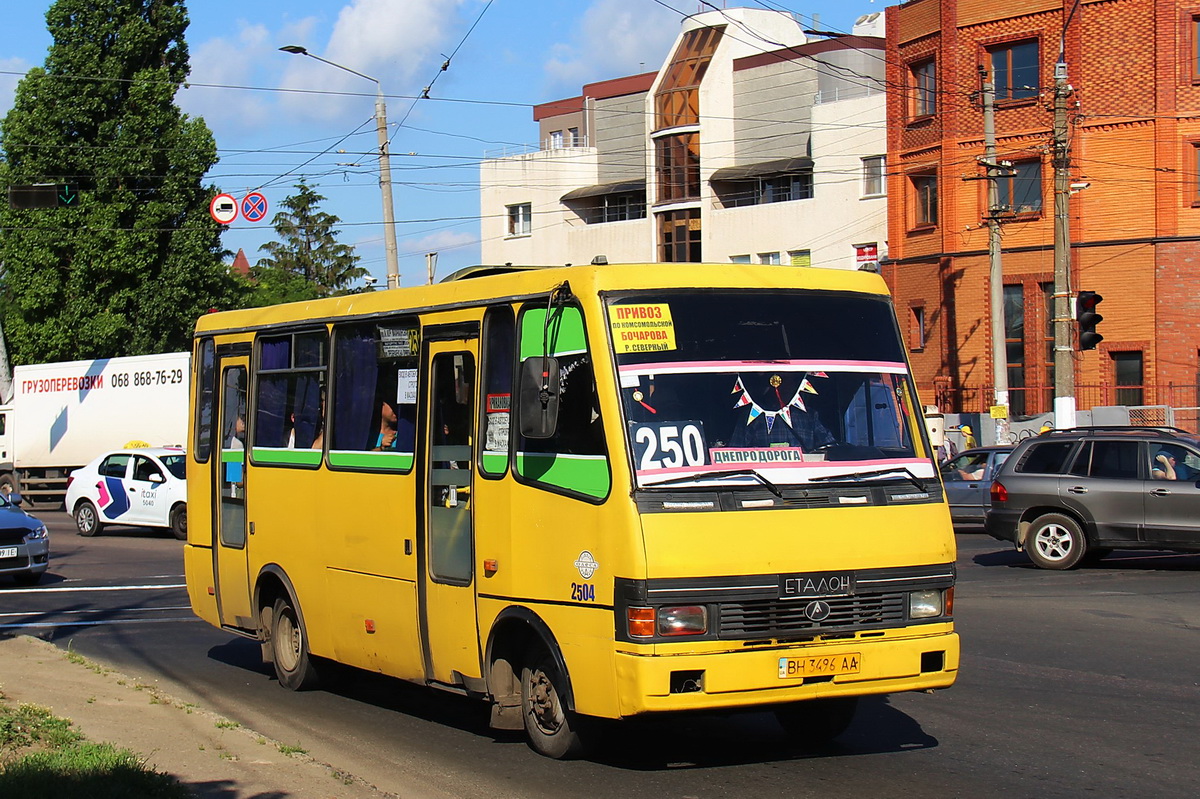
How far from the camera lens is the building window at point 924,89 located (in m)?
42.1

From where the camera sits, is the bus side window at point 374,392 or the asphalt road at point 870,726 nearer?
the asphalt road at point 870,726

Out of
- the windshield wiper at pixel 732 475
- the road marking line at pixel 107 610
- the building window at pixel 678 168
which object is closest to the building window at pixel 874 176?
the building window at pixel 678 168

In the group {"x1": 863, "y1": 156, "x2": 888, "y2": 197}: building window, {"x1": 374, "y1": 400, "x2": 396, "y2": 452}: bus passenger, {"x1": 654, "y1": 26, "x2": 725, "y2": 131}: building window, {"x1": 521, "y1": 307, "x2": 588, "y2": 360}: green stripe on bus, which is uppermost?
{"x1": 654, "y1": 26, "x2": 725, "y2": 131}: building window

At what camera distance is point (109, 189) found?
4575 cm

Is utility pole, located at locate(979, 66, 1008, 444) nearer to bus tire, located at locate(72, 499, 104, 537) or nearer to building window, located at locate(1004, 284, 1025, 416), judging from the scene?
building window, located at locate(1004, 284, 1025, 416)

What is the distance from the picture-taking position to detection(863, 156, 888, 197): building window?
51.1 metres

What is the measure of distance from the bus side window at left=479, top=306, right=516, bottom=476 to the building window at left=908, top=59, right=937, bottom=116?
36.1 metres

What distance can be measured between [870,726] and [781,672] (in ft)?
6.95

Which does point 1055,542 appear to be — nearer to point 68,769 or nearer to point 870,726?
point 870,726

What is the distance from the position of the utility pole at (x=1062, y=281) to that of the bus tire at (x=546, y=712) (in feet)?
67.9

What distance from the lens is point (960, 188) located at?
40.8 metres

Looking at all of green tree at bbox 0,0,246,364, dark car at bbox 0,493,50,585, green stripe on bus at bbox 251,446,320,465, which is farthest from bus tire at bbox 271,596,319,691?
green tree at bbox 0,0,246,364

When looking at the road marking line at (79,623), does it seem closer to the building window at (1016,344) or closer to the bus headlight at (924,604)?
the bus headlight at (924,604)

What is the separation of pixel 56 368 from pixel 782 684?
34502 mm
